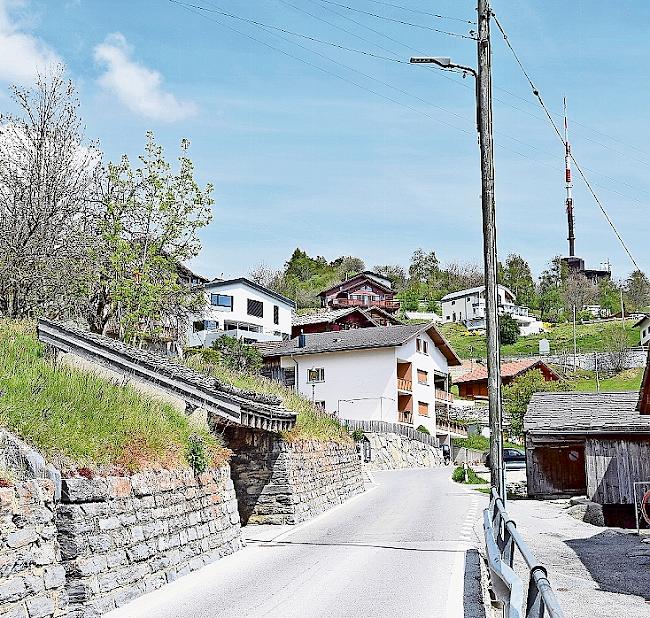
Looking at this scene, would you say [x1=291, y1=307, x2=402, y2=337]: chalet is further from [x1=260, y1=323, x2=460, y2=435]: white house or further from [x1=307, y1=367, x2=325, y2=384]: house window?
[x1=307, y1=367, x2=325, y2=384]: house window

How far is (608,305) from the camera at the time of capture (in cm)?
10319

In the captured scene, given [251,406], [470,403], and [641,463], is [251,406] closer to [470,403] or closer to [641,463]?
[641,463]

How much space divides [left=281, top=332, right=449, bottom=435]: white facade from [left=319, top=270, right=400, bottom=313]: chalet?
4362 cm

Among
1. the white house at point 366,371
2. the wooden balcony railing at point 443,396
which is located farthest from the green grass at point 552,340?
the white house at point 366,371

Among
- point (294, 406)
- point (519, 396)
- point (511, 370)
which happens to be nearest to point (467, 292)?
point (511, 370)

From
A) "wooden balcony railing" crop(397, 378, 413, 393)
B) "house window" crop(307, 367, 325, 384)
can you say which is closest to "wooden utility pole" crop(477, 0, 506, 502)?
"wooden balcony railing" crop(397, 378, 413, 393)

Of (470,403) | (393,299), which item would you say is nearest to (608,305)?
(393,299)

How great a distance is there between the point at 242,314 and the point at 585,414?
131 feet

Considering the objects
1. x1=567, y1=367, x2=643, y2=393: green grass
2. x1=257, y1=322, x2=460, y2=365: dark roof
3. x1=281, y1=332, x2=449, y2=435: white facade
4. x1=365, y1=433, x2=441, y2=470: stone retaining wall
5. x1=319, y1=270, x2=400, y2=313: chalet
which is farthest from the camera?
x1=319, y1=270, x2=400, y2=313: chalet

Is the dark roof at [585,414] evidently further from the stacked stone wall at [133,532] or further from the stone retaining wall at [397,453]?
the stacked stone wall at [133,532]

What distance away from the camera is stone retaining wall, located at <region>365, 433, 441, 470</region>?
4303cm

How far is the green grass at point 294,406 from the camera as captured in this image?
71.9 feet

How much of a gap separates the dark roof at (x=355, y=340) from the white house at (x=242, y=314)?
5312 millimetres

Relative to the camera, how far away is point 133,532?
1023 centimetres
